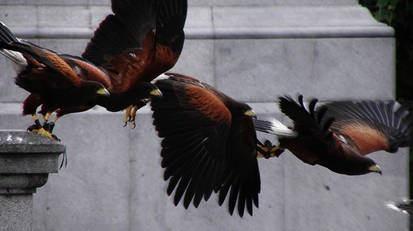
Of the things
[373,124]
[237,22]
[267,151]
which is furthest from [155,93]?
[237,22]

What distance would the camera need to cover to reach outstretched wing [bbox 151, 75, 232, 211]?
17.1 feet

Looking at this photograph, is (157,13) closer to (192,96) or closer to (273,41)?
(192,96)

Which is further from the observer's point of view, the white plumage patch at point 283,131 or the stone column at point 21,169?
the white plumage patch at point 283,131

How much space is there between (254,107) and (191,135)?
83.0 inches

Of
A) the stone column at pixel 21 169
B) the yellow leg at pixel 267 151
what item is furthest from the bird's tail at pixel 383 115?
the stone column at pixel 21 169

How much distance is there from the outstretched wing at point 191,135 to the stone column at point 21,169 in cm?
90

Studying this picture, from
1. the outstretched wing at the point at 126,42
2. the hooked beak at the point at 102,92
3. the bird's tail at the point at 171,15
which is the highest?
the bird's tail at the point at 171,15

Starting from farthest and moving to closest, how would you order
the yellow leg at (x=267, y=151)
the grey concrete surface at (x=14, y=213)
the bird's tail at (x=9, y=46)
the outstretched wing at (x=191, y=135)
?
the yellow leg at (x=267, y=151), the outstretched wing at (x=191, y=135), the grey concrete surface at (x=14, y=213), the bird's tail at (x=9, y=46)

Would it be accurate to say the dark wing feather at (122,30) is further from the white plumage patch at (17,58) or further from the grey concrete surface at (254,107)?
the grey concrete surface at (254,107)

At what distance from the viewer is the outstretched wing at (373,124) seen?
6.06m

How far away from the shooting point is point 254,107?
7469 millimetres

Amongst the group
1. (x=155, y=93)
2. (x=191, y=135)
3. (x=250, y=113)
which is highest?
(x=155, y=93)

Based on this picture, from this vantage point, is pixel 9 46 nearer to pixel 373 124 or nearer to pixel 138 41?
pixel 138 41

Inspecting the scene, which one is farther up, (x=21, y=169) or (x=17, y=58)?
(x=17, y=58)
